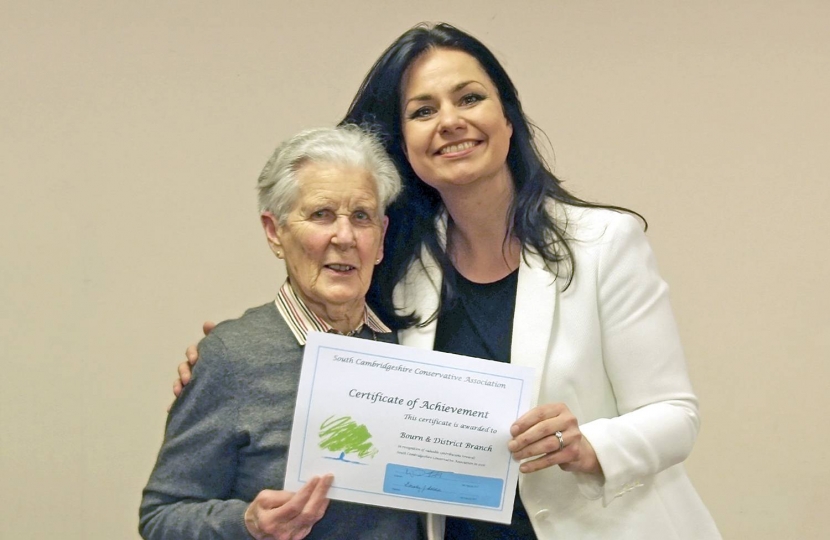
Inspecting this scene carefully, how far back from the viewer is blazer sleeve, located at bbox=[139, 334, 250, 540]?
1.60 m

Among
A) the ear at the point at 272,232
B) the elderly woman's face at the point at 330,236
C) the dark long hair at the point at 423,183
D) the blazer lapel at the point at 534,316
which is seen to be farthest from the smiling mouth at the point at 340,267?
the blazer lapel at the point at 534,316

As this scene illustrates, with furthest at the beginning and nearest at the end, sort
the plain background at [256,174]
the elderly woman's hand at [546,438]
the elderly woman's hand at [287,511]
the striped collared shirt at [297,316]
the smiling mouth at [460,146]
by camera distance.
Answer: the plain background at [256,174] < the smiling mouth at [460,146] < the striped collared shirt at [297,316] < the elderly woman's hand at [546,438] < the elderly woman's hand at [287,511]

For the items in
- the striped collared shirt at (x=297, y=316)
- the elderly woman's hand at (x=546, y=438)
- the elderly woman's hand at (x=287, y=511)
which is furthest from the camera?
the striped collared shirt at (x=297, y=316)

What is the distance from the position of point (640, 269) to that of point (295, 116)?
62.6 inches

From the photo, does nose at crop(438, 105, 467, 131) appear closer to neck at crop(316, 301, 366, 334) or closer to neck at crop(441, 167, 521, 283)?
neck at crop(441, 167, 521, 283)

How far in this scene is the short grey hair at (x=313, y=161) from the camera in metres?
1.74

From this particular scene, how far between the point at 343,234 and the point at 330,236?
0.08ft

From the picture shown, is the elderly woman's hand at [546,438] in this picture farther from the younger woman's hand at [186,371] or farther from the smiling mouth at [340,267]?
the younger woman's hand at [186,371]

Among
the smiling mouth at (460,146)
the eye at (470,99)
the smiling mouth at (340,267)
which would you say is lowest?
the smiling mouth at (340,267)

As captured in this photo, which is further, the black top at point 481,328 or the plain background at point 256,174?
the plain background at point 256,174

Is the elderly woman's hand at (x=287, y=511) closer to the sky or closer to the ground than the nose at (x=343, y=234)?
closer to the ground

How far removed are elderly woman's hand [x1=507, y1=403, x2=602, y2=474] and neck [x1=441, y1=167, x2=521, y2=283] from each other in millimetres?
419

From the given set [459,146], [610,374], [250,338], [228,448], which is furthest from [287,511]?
[459,146]

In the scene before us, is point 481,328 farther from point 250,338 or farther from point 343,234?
point 250,338
